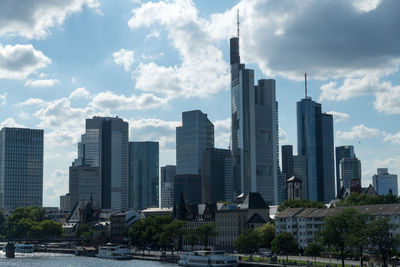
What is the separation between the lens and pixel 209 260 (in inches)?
7037

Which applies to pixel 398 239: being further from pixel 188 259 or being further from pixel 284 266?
pixel 188 259

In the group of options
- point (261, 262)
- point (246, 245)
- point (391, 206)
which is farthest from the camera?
point (246, 245)

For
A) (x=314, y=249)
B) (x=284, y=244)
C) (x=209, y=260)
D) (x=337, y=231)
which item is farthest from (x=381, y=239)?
(x=209, y=260)

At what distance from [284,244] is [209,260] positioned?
22.7m

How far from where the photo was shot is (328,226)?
15700 cm

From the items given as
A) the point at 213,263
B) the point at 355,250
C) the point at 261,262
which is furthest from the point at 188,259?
the point at 355,250

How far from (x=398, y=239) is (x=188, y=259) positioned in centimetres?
6126

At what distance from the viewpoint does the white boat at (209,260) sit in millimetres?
175875

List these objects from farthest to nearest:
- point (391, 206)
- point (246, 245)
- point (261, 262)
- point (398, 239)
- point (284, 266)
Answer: point (246, 245) → point (391, 206) → point (261, 262) → point (284, 266) → point (398, 239)

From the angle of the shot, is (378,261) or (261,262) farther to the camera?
(261,262)

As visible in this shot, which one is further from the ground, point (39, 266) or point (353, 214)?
point (353, 214)

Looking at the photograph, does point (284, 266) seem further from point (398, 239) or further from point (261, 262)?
point (398, 239)

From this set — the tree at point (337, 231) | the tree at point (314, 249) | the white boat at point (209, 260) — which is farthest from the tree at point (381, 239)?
the white boat at point (209, 260)

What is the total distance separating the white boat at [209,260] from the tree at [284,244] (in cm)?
1555
